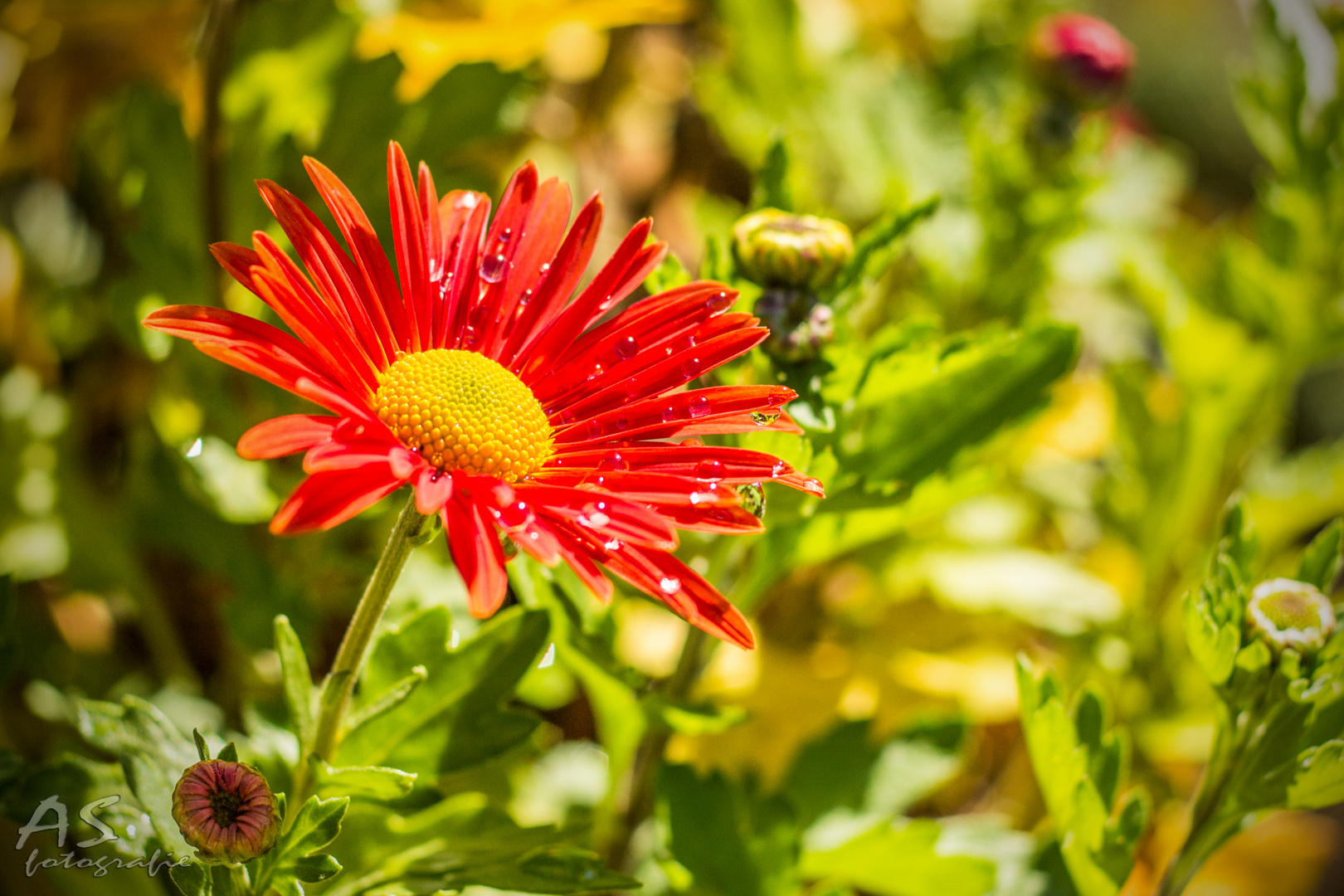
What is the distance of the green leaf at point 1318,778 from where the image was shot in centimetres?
75

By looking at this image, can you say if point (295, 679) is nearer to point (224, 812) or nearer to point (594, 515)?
point (224, 812)

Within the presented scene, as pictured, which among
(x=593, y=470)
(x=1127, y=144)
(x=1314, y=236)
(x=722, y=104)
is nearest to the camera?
(x=593, y=470)

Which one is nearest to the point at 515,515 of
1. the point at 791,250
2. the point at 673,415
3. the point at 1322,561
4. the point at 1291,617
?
the point at 673,415

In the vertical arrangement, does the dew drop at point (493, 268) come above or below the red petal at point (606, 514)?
above

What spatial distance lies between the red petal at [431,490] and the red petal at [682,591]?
97 millimetres

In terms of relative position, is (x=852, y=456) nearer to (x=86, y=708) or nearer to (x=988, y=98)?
(x=86, y=708)

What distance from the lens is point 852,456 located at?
34.3 inches

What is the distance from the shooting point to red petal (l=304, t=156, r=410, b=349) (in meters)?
0.66

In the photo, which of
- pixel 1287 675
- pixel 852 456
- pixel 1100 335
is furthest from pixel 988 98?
pixel 1287 675

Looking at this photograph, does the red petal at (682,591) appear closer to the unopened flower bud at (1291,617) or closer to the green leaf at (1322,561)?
the unopened flower bud at (1291,617)

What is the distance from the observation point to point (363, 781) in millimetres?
676

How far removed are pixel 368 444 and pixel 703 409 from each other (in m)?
0.22

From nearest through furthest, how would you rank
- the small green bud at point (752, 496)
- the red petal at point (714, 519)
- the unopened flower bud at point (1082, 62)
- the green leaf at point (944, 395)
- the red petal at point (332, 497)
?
the red petal at point (332, 497)
the red petal at point (714, 519)
the small green bud at point (752, 496)
the green leaf at point (944, 395)
the unopened flower bud at point (1082, 62)

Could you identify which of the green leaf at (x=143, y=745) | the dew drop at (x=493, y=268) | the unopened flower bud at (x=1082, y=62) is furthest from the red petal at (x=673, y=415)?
the unopened flower bud at (x=1082, y=62)
